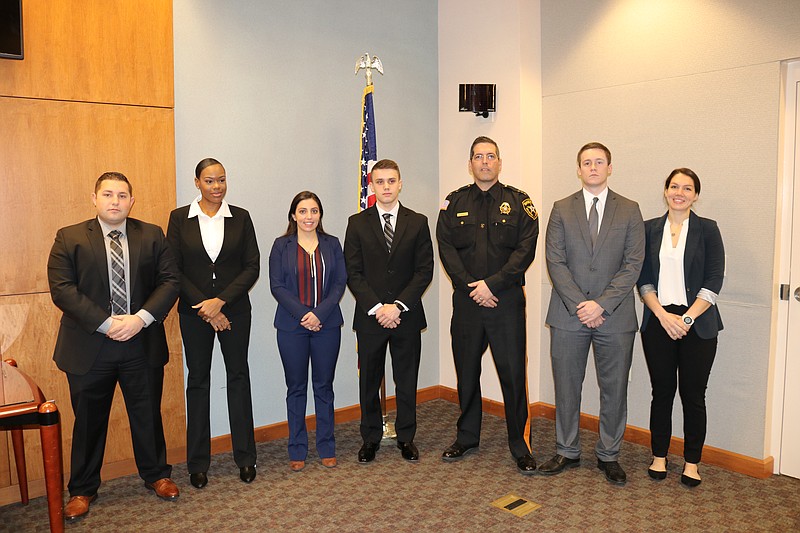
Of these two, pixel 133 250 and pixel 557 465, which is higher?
pixel 133 250

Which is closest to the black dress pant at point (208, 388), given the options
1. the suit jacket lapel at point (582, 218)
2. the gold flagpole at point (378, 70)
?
the gold flagpole at point (378, 70)

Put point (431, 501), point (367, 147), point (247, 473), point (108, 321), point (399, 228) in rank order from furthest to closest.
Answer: point (367, 147) → point (399, 228) → point (247, 473) → point (431, 501) → point (108, 321)

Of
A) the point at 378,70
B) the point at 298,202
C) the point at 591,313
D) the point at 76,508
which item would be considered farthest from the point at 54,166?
the point at 591,313

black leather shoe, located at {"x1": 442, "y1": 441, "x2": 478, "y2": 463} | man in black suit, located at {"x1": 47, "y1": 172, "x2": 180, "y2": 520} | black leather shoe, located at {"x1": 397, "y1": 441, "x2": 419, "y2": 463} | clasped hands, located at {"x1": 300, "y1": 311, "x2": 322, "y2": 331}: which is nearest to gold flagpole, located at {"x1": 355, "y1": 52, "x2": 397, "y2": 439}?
black leather shoe, located at {"x1": 397, "y1": 441, "x2": 419, "y2": 463}

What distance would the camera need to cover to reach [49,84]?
12.8ft

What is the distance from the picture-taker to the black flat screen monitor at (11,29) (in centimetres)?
361

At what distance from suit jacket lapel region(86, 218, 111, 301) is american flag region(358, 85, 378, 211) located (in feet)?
6.04

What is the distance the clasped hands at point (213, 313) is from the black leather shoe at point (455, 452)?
1600 mm

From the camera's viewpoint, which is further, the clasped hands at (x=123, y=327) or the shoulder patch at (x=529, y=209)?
the shoulder patch at (x=529, y=209)

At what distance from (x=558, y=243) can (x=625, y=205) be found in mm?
444

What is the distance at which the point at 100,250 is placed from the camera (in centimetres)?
363

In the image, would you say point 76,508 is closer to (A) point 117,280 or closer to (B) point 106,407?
(B) point 106,407

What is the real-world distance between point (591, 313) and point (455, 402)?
2112 mm

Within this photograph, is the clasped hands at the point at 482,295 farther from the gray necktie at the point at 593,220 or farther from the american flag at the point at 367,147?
the american flag at the point at 367,147
